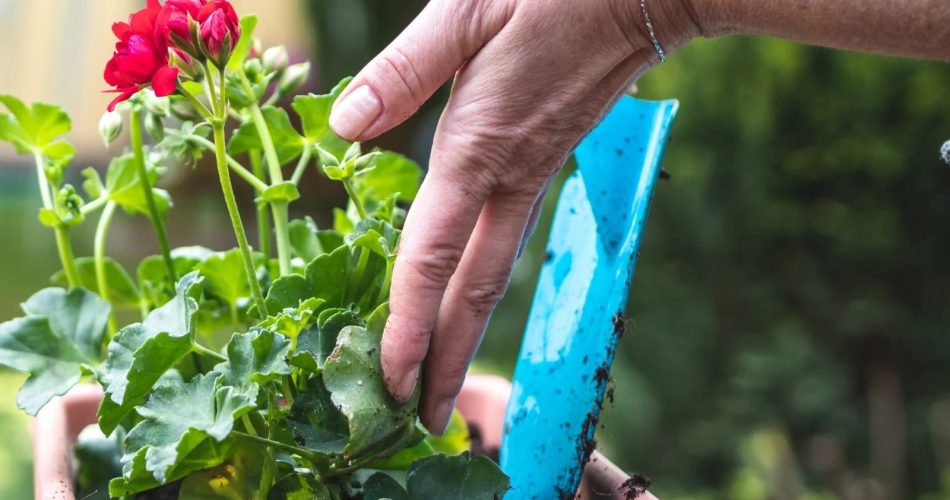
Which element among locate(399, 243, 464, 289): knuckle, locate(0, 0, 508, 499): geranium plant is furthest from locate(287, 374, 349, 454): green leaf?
locate(399, 243, 464, 289): knuckle

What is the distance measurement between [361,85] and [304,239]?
0.83 feet

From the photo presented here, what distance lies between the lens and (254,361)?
64 centimetres

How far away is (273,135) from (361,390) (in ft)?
0.82

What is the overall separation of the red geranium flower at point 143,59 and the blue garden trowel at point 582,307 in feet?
1.14

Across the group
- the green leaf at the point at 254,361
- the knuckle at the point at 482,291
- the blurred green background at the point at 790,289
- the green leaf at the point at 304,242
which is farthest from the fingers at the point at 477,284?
the blurred green background at the point at 790,289

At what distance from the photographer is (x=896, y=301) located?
5.74ft

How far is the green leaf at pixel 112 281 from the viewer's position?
917 mm

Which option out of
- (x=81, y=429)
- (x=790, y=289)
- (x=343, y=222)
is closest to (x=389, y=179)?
(x=343, y=222)

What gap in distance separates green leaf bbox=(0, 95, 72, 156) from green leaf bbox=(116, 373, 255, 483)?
32cm

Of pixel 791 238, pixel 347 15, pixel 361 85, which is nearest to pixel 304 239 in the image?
pixel 361 85

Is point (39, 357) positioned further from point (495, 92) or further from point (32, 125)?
point (495, 92)

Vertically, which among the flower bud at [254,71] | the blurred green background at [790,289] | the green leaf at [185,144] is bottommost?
the green leaf at [185,144]

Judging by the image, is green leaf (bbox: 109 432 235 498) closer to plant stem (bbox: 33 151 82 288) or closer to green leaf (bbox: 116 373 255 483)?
green leaf (bbox: 116 373 255 483)

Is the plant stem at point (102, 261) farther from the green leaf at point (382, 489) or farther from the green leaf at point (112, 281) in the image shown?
the green leaf at point (382, 489)
